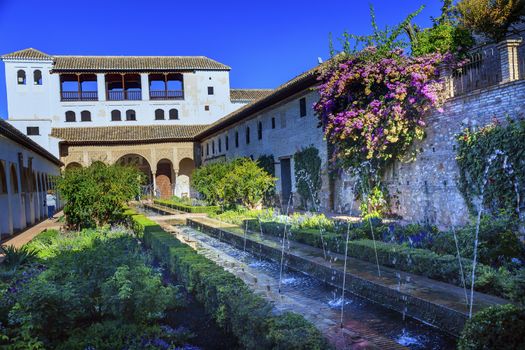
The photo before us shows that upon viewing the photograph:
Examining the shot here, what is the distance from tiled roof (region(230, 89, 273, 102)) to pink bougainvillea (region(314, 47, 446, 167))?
25.5 meters

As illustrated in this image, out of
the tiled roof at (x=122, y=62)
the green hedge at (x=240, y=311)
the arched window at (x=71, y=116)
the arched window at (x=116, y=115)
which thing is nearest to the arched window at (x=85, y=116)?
the arched window at (x=71, y=116)

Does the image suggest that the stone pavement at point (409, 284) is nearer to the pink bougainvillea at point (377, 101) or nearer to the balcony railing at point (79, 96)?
the pink bougainvillea at point (377, 101)

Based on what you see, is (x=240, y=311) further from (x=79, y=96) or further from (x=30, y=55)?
(x=30, y=55)

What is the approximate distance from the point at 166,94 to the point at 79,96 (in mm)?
6515

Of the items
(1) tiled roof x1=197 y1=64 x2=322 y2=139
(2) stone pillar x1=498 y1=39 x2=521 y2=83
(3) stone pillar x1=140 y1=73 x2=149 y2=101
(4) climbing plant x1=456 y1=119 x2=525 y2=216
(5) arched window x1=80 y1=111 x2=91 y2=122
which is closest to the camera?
(4) climbing plant x1=456 y1=119 x2=525 y2=216

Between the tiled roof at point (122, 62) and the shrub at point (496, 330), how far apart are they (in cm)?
3577

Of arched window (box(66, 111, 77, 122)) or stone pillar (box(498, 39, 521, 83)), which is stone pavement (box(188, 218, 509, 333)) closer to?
stone pillar (box(498, 39, 521, 83))

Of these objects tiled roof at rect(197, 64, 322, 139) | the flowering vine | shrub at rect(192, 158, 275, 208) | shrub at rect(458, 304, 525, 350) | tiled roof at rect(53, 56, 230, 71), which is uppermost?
tiled roof at rect(53, 56, 230, 71)

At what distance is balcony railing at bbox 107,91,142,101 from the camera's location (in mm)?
37062

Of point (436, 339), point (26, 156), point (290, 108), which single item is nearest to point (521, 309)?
point (436, 339)

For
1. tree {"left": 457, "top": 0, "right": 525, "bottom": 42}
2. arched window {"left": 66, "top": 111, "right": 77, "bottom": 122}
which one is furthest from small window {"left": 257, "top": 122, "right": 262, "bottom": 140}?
arched window {"left": 66, "top": 111, "right": 77, "bottom": 122}

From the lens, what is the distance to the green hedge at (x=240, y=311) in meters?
3.25

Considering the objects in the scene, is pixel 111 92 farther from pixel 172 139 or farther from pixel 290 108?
pixel 290 108

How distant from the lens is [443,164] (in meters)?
11.4
